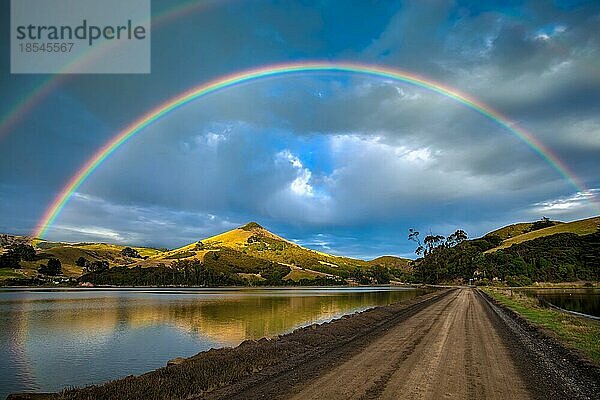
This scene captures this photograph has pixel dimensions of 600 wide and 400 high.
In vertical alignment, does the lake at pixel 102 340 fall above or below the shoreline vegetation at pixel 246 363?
below

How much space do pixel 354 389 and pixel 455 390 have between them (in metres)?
3.09

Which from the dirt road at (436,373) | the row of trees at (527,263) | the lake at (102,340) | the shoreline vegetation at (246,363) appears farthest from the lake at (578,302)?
the row of trees at (527,263)

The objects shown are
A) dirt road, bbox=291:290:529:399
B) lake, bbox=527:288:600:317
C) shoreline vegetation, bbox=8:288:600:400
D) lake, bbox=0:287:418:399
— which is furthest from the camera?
lake, bbox=527:288:600:317

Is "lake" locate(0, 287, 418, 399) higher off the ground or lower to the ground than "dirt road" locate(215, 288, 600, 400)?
lower

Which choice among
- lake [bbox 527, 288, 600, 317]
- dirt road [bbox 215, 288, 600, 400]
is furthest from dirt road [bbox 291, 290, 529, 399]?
lake [bbox 527, 288, 600, 317]

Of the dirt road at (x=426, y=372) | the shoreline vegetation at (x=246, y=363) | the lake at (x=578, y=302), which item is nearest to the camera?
the dirt road at (x=426, y=372)

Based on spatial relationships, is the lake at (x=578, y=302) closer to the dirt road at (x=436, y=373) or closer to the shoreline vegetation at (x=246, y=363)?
the shoreline vegetation at (x=246, y=363)

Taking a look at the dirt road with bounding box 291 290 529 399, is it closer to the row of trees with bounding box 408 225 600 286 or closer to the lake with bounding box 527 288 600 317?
the lake with bounding box 527 288 600 317

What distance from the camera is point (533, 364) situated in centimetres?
1830

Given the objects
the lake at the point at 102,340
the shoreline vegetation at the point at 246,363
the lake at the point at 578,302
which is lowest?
the lake at the point at 578,302

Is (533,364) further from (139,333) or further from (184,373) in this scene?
(139,333)

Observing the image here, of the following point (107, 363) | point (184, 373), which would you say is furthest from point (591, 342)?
point (107, 363)

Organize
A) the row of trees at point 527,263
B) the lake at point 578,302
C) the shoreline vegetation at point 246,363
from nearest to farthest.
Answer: the shoreline vegetation at point 246,363, the lake at point 578,302, the row of trees at point 527,263

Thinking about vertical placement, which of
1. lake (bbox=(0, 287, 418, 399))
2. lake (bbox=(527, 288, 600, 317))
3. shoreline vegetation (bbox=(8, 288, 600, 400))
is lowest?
lake (bbox=(527, 288, 600, 317))
